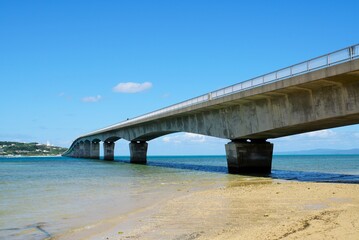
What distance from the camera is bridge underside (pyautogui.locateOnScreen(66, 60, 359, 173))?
70.9 ft

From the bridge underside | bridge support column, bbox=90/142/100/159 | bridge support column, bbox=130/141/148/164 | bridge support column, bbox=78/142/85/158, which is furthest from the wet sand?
bridge support column, bbox=78/142/85/158

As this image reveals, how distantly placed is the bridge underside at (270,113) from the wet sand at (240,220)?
6.80 metres

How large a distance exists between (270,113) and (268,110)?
34 centimetres

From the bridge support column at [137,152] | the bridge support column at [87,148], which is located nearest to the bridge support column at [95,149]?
the bridge support column at [87,148]

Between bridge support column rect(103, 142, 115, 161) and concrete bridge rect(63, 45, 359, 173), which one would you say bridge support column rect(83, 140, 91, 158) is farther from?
concrete bridge rect(63, 45, 359, 173)

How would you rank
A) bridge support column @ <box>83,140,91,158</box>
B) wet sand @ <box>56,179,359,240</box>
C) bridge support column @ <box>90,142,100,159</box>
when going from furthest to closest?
bridge support column @ <box>83,140,91,158</box>
bridge support column @ <box>90,142,100,159</box>
wet sand @ <box>56,179,359,240</box>

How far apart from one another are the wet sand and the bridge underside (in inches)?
268

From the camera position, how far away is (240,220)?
11.4m

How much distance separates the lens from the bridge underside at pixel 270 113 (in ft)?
70.9

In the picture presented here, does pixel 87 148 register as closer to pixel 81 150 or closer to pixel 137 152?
pixel 81 150


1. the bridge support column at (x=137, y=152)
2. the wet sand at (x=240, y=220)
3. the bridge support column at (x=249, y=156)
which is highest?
the bridge support column at (x=137, y=152)

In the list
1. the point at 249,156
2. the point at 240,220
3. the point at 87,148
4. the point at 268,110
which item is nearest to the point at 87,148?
the point at 87,148

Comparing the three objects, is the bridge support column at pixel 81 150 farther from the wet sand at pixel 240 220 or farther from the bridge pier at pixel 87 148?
the wet sand at pixel 240 220

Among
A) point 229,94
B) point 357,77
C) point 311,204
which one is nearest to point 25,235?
point 311,204
